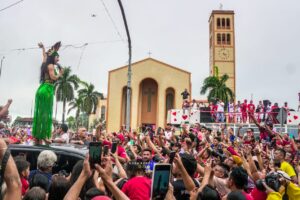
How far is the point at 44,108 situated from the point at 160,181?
4460 mm

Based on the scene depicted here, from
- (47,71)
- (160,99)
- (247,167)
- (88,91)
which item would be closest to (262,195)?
(247,167)

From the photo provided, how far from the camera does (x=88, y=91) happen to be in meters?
51.1

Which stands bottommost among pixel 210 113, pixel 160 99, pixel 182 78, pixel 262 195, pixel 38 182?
pixel 262 195

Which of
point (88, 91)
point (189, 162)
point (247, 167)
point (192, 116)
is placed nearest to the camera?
point (189, 162)

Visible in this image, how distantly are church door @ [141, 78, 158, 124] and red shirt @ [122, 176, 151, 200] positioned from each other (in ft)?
120

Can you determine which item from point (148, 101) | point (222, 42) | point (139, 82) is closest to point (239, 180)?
point (139, 82)

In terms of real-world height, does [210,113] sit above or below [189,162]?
above

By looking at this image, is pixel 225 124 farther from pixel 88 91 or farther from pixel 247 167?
pixel 88 91

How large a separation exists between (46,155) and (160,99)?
3454 cm

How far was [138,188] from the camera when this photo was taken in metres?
3.44

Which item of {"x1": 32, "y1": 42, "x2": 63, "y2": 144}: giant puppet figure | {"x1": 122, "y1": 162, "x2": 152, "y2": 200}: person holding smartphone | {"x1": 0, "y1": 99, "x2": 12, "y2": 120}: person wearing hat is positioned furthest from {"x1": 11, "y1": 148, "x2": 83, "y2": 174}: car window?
{"x1": 0, "y1": 99, "x2": 12, "y2": 120}: person wearing hat

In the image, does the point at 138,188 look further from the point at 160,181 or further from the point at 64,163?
the point at 64,163

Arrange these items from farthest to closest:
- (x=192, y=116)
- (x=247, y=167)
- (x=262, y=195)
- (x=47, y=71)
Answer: (x=192, y=116) < (x=47, y=71) < (x=247, y=167) < (x=262, y=195)

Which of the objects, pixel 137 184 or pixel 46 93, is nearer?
pixel 137 184
